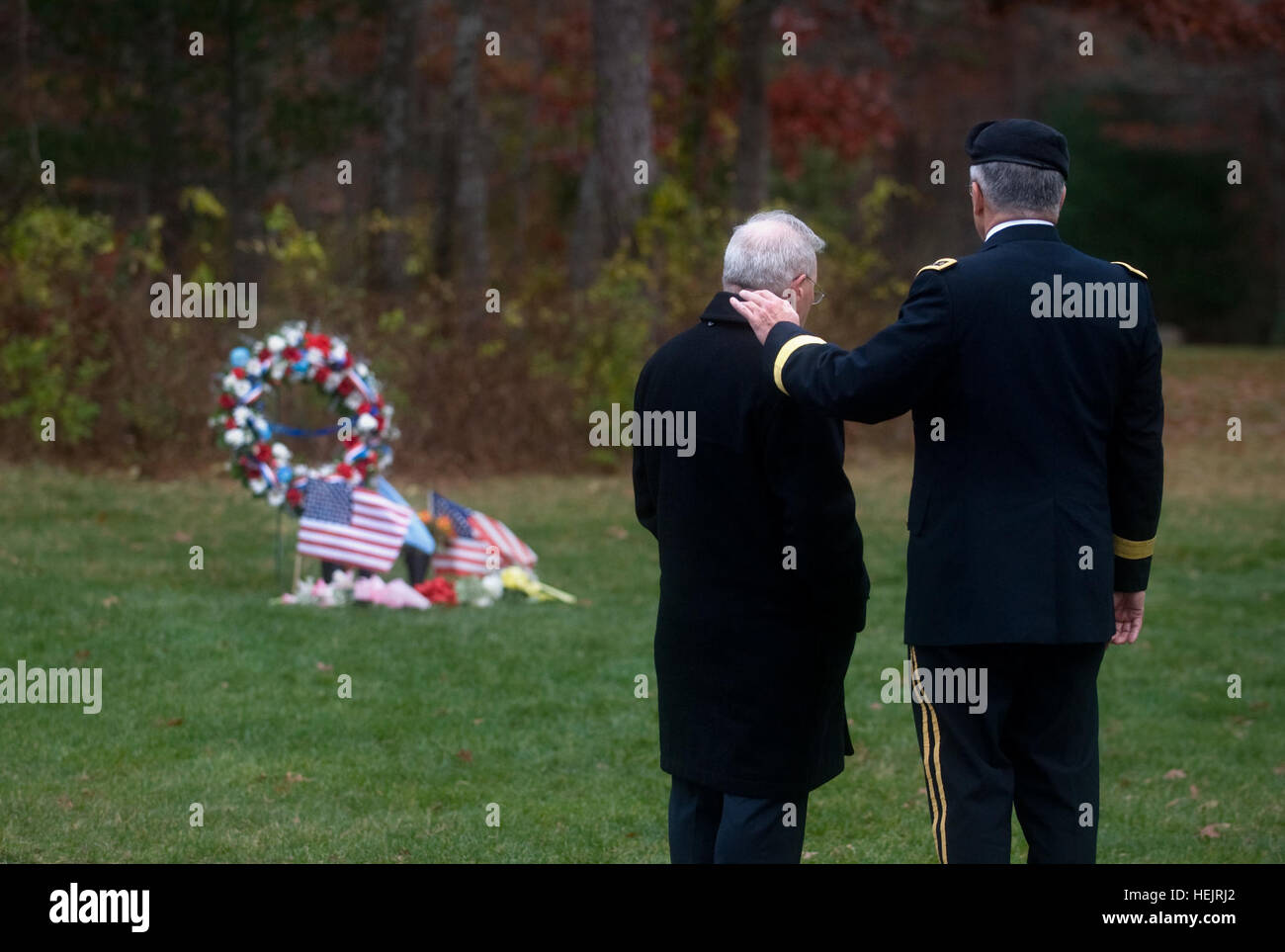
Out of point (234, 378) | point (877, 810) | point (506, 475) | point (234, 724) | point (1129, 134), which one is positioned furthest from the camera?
point (1129, 134)

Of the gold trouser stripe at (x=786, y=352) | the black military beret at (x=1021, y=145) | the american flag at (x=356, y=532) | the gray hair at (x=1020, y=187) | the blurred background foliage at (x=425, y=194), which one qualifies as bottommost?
the american flag at (x=356, y=532)

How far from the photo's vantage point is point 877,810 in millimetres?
6059

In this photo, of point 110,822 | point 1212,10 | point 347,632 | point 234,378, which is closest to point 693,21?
point 1212,10

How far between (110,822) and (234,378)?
4618mm

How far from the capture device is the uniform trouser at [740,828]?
3.99m

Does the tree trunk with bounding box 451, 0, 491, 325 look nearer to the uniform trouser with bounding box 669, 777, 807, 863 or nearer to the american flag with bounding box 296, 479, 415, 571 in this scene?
the american flag with bounding box 296, 479, 415, 571

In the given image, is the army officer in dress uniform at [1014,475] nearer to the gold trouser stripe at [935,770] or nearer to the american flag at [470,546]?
the gold trouser stripe at [935,770]

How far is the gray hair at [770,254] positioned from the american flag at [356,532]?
211 inches

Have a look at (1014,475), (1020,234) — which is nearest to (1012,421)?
(1014,475)

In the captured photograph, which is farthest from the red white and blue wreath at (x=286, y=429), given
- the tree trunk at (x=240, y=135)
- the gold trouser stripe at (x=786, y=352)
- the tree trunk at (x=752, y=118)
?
the tree trunk at (x=752, y=118)

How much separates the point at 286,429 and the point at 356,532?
112cm

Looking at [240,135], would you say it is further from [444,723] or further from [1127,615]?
[1127,615]

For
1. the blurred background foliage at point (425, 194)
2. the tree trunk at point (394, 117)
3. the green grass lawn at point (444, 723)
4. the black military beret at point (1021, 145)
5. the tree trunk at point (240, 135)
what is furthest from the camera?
the tree trunk at point (394, 117)

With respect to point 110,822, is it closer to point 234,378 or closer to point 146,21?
point 234,378
